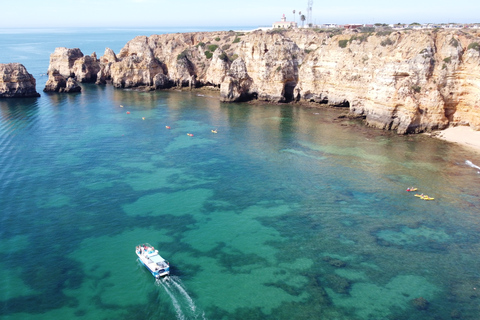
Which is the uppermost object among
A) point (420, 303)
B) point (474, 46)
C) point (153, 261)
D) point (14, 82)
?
point (474, 46)

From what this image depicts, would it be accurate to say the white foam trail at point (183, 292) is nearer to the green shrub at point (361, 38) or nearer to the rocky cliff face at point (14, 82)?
the green shrub at point (361, 38)

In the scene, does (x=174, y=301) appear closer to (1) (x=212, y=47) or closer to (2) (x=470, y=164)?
(2) (x=470, y=164)

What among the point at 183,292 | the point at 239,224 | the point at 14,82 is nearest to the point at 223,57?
the point at 14,82

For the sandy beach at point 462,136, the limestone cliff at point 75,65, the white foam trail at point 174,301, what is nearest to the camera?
the white foam trail at point 174,301

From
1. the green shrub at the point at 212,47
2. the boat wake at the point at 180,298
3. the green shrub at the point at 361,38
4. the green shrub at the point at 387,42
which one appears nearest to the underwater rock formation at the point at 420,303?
the boat wake at the point at 180,298

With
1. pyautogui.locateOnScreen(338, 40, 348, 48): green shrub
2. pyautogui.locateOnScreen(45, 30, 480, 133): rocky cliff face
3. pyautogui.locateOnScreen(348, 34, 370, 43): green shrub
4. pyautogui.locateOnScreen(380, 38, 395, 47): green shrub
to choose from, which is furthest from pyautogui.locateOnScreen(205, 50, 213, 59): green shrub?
pyautogui.locateOnScreen(380, 38, 395, 47): green shrub

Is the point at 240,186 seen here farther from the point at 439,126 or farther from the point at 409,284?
the point at 439,126
